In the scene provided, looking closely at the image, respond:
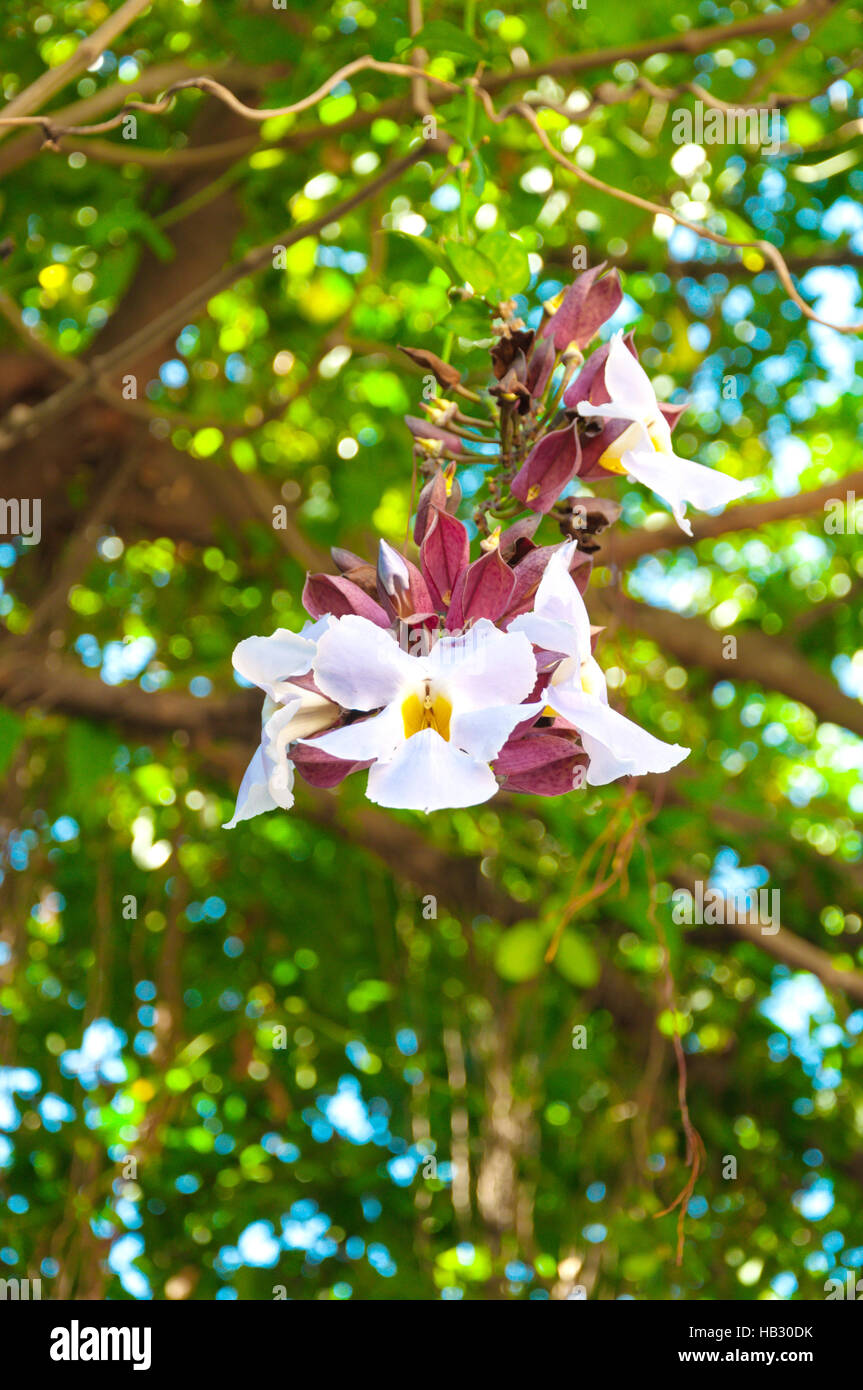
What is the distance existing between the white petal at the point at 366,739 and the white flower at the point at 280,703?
0.04 m

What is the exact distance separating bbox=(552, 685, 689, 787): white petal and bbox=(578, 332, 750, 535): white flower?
0.42ft

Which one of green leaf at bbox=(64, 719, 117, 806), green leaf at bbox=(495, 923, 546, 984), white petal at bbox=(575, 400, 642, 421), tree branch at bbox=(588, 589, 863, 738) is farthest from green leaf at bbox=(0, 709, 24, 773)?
tree branch at bbox=(588, 589, 863, 738)

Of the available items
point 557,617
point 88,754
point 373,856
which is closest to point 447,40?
point 557,617

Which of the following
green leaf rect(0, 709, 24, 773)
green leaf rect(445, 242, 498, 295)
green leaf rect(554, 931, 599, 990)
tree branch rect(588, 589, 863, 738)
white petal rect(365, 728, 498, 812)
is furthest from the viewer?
tree branch rect(588, 589, 863, 738)

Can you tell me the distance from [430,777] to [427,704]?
51 millimetres

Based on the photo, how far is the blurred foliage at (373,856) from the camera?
1.76 m

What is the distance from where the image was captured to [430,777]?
1.45 ft

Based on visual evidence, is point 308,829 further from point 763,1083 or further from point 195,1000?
point 763,1083

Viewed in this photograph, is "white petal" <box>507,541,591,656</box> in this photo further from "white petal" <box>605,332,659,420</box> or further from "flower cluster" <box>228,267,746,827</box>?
"white petal" <box>605,332,659,420</box>

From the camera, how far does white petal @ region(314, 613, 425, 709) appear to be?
47 cm

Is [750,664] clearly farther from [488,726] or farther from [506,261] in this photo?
[488,726]

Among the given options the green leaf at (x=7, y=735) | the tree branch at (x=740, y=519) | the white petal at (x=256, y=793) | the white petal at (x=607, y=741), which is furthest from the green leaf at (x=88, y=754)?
the white petal at (x=607, y=741)
